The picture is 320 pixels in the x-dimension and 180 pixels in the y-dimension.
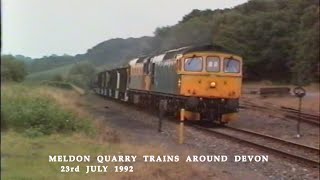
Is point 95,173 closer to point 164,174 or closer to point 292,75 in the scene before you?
point 164,174

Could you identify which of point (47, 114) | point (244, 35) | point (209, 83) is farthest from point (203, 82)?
point (47, 114)

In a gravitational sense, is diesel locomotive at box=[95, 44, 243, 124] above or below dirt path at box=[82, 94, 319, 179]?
above

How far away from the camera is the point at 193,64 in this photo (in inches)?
478

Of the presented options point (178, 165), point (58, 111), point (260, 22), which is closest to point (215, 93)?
point (260, 22)

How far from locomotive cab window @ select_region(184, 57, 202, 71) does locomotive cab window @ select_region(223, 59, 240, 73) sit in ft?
1.77

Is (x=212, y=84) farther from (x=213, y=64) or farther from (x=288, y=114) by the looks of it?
(x=288, y=114)

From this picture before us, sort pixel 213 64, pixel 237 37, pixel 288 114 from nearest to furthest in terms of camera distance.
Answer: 1. pixel 237 37
2. pixel 213 64
3. pixel 288 114

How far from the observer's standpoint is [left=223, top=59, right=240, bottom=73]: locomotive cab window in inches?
446

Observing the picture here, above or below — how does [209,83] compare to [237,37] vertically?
below

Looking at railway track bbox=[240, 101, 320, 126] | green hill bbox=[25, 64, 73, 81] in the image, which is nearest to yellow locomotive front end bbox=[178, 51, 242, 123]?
railway track bbox=[240, 101, 320, 126]

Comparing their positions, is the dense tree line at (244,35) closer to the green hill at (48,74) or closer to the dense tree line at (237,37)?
the dense tree line at (237,37)

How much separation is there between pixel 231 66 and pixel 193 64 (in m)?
0.88

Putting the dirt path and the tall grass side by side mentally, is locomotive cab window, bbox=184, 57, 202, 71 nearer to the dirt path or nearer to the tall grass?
the dirt path

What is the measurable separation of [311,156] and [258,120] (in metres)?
6.35
